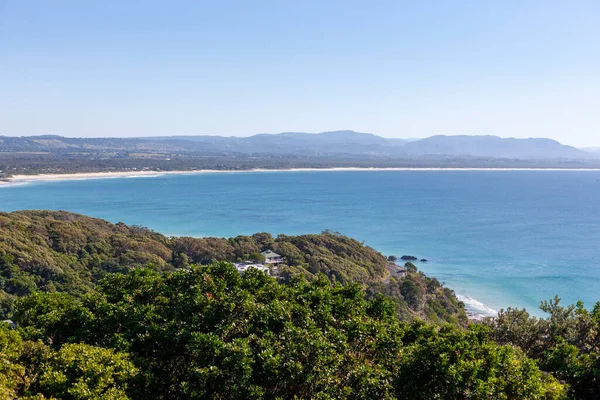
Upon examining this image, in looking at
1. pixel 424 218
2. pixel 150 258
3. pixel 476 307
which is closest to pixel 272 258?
pixel 150 258

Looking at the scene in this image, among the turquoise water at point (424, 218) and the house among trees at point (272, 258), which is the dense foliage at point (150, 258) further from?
the turquoise water at point (424, 218)

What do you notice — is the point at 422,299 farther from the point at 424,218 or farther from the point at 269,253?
the point at 424,218

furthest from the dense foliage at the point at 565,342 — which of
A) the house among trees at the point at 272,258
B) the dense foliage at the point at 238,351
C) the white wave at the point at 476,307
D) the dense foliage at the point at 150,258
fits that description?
the house among trees at the point at 272,258

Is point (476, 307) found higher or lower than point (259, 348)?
lower

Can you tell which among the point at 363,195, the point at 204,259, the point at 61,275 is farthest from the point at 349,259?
the point at 363,195

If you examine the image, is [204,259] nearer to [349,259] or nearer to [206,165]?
[349,259]

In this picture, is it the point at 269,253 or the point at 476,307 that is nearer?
the point at 476,307
